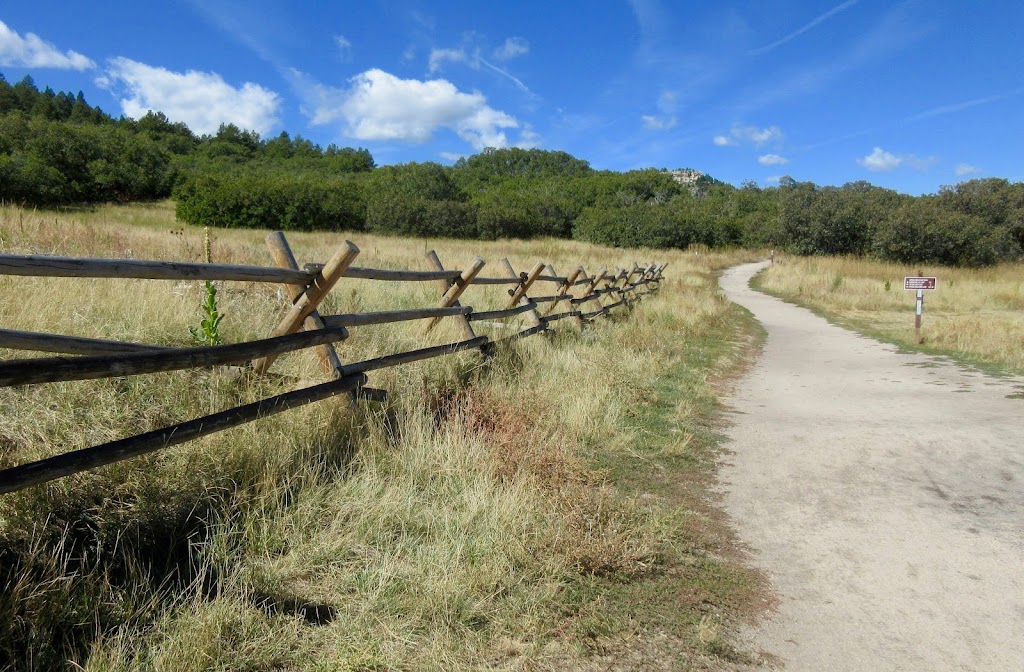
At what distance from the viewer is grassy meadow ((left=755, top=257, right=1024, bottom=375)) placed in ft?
34.7

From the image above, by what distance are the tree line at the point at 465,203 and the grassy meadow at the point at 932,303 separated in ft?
10.1

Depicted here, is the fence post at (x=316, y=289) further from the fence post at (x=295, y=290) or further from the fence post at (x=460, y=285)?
the fence post at (x=460, y=285)

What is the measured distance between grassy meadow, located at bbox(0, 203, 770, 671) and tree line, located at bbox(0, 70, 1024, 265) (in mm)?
10601

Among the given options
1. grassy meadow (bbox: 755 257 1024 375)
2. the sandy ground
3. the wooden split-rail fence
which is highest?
the wooden split-rail fence

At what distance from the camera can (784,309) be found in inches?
709

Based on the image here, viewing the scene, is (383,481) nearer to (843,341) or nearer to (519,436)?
(519,436)

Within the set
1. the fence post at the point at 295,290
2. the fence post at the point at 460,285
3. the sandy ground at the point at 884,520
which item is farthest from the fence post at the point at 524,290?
the fence post at the point at 295,290

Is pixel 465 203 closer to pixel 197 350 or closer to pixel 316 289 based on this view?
pixel 316 289

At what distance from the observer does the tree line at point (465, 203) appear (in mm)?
31469

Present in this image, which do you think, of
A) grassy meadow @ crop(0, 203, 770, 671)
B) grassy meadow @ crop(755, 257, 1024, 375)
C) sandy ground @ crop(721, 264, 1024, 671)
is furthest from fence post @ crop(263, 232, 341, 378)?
grassy meadow @ crop(755, 257, 1024, 375)

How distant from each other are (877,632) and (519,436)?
225cm

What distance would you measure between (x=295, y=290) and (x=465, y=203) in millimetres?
57437

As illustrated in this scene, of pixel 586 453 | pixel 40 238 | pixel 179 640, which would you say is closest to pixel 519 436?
pixel 586 453

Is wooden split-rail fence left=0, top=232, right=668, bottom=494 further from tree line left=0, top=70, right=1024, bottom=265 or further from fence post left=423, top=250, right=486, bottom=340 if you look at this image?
tree line left=0, top=70, right=1024, bottom=265
